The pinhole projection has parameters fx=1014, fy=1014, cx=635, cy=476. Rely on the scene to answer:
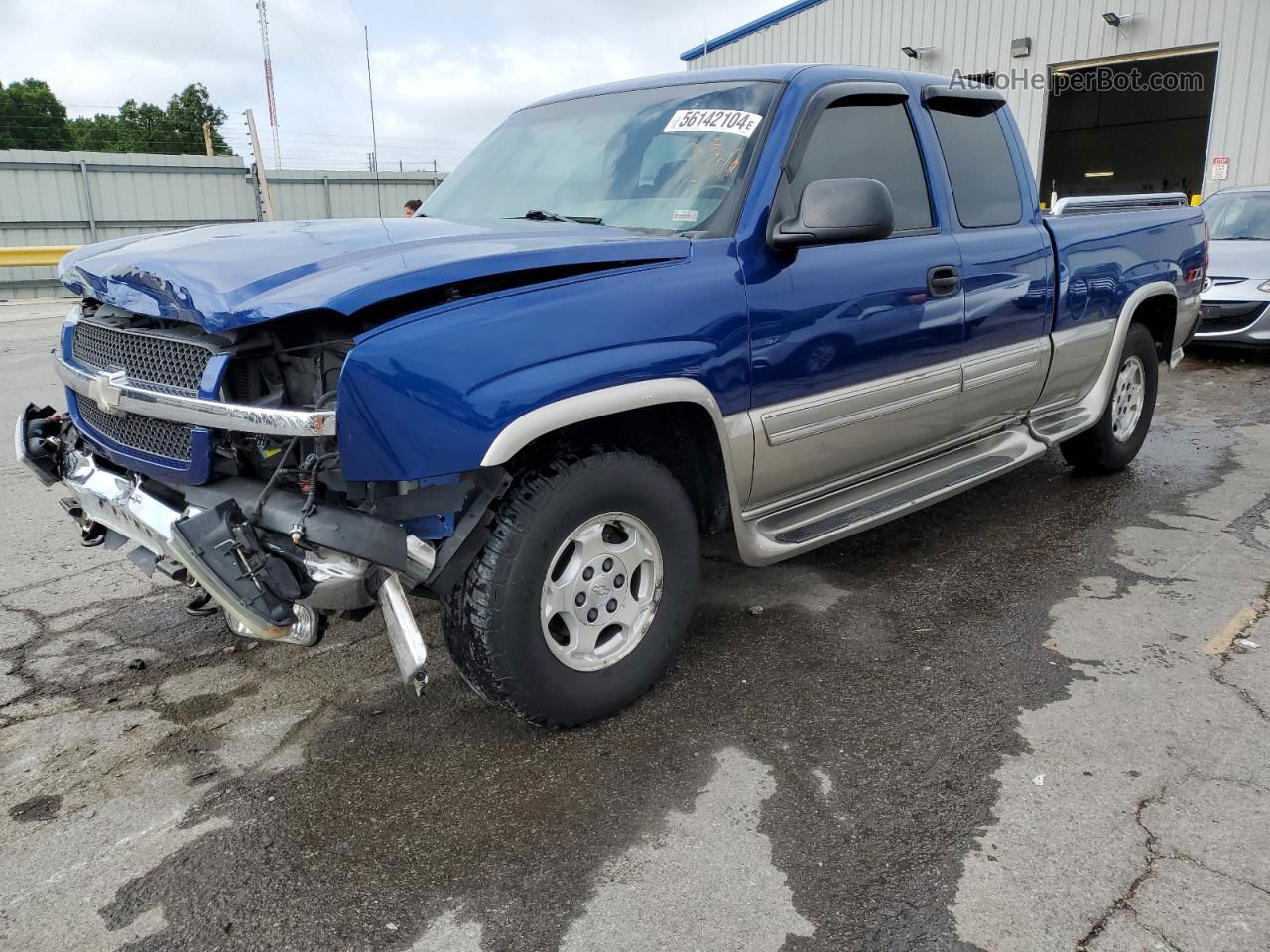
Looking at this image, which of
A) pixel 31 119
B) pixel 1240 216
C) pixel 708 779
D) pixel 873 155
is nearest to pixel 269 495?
pixel 708 779

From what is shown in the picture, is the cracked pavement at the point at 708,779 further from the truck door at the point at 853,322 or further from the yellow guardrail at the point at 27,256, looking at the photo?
the yellow guardrail at the point at 27,256

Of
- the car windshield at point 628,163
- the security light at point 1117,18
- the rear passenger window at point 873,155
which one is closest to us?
the car windshield at point 628,163

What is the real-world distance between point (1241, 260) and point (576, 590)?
9199 millimetres

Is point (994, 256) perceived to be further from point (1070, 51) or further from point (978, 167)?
point (1070, 51)

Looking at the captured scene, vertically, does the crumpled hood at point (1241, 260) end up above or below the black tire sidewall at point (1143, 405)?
above

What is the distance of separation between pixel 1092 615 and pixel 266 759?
2953 millimetres

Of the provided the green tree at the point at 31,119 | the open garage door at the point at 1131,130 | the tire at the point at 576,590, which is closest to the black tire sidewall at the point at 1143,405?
the tire at the point at 576,590

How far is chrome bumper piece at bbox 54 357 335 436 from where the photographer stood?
2.40 metres

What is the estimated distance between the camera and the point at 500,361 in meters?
2.54

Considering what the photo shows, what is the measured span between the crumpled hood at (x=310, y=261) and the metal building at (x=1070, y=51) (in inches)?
512

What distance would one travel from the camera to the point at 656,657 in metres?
3.13

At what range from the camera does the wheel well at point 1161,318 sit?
550cm

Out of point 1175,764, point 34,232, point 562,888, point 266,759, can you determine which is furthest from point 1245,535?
point 34,232

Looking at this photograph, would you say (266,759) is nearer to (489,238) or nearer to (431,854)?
(431,854)
